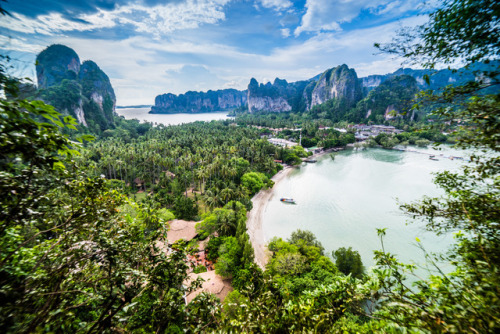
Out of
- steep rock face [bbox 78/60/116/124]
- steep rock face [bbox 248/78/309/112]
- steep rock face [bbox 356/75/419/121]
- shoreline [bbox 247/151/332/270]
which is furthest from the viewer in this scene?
steep rock face [bbox 248/78/309/112]

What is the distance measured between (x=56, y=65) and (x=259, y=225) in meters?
147

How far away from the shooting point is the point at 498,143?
3.16 meters

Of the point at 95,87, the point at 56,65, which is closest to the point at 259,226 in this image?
the point at 95,87

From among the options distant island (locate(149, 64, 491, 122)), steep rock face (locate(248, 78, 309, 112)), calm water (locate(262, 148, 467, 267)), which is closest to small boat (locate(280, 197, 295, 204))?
calm water (locate(262, 148, 467, 267))

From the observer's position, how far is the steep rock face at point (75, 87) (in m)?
71.3

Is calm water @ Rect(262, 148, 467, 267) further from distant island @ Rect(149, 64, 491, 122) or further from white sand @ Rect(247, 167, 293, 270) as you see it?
distant island @ Rect(149, 64, 491, 122)

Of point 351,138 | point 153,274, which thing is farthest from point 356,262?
point 351,138

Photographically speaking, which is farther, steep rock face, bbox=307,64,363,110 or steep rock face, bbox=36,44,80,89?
steep rock face, bbox=307,64,363,110

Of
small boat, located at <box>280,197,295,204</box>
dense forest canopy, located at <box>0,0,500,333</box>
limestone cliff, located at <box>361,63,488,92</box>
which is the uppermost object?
limestone cliff, located at <box>361,63,488,92</box>

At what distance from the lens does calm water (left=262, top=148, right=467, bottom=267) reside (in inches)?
866

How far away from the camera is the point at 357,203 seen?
1222 inches

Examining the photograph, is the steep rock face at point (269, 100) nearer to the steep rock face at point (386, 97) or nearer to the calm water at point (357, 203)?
the steep rock face at point (386, 97)

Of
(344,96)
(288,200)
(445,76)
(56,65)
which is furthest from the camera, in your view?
(445,76)

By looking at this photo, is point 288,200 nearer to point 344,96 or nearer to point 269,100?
point 344,96
